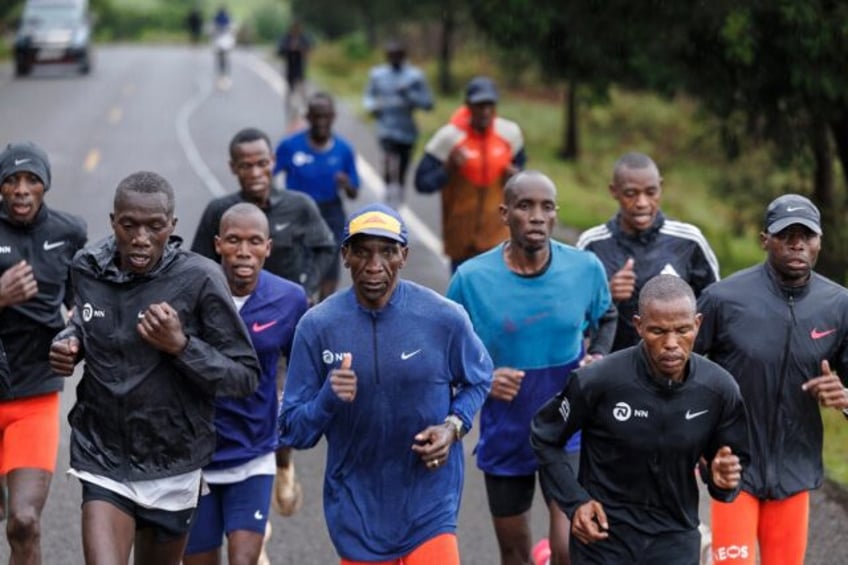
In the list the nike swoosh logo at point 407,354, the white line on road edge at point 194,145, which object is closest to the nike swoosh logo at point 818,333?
the nike swoosh logo at point 407,354

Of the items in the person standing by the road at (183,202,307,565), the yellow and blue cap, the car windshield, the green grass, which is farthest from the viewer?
the car windshield

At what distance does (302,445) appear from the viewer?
6773mm

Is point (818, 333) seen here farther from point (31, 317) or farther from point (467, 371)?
point (31, 317)

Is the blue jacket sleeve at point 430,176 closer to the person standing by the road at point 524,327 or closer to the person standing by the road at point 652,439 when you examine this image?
the person standing by the road at point 524,327

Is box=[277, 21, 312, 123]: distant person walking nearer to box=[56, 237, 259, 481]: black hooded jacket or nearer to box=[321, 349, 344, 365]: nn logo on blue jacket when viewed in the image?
box=[56, 237, 259, 481]: black hooded jacket

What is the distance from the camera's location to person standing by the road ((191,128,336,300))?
401 inches

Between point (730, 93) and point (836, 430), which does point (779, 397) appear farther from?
point (730, 93)

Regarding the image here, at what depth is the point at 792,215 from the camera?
24.9 ft

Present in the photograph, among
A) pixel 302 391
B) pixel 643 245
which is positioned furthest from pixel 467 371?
pixel 643 245

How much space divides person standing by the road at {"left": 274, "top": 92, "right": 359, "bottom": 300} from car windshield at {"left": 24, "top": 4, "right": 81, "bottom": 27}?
3376 centimetres

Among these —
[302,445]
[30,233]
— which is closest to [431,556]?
[302,445]

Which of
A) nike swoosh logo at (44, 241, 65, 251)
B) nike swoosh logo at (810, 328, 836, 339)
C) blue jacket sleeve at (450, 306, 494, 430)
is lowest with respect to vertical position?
blue jacket sleeve at (450, 306, 494, 430)

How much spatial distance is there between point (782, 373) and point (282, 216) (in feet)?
12.1

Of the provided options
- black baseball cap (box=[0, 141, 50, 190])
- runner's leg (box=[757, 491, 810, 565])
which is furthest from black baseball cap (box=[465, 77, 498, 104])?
runner's leg (box=[757, 491, 810, 565])
